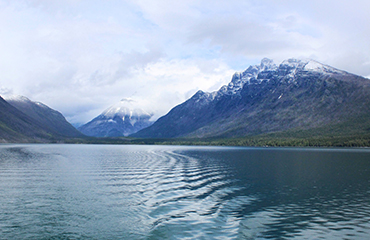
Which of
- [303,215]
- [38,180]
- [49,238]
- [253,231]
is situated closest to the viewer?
[49,238]

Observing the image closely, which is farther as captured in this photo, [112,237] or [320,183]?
[320,183]

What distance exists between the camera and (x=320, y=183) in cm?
5606

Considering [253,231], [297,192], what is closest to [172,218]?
[253,231]

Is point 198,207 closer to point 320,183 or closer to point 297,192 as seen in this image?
point 297,192

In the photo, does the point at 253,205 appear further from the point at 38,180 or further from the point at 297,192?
the point at 38,180

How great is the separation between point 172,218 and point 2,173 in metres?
49.1

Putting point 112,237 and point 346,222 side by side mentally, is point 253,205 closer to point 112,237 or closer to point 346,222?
point 346,222

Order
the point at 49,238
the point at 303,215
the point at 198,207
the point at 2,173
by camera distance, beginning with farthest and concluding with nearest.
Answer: the point at 2,173 → the point at 198,207 → the point at 303,215 → the point at 49,238

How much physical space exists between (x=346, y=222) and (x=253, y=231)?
1108cm

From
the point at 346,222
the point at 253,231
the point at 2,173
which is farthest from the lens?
the point at 2,173

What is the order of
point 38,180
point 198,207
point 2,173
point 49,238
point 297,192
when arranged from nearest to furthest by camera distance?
point 49,238
point 198,207
point 297,192
point 38,180
point 2,173

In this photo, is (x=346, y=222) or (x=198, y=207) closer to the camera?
(x=346, y=222)

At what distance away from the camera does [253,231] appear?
2755 centimetres

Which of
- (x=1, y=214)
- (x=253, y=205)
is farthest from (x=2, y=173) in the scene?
(x=253, y=205)
